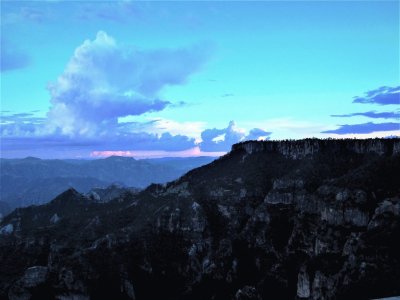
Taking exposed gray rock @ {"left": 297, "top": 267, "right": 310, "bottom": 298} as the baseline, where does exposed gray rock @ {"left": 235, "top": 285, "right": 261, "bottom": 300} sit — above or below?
below

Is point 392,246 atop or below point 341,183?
below

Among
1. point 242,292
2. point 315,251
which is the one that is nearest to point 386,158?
point 315,251

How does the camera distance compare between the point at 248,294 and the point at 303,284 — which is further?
the point at 248,294

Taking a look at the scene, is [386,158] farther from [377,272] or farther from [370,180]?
[377,272]

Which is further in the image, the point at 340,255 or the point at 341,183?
the point at 341,183

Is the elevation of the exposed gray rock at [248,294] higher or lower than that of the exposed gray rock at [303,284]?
lower

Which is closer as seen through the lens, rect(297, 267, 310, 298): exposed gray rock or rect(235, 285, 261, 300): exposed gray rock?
rect(297, 267, 310, 298): exposed gray rock

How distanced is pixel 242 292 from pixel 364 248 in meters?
56.0

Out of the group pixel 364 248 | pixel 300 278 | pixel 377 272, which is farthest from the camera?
pixel 300 278

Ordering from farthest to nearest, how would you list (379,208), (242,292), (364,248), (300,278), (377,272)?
(242,292) → (300,278) → (379,208) → (364,248) → (377,272)

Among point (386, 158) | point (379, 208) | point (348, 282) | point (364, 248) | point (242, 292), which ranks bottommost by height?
point (242, 292)

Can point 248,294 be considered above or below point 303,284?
below

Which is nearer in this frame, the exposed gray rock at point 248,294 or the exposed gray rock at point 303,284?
the exposed gray rock at point 303,284

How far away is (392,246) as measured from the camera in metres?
148
